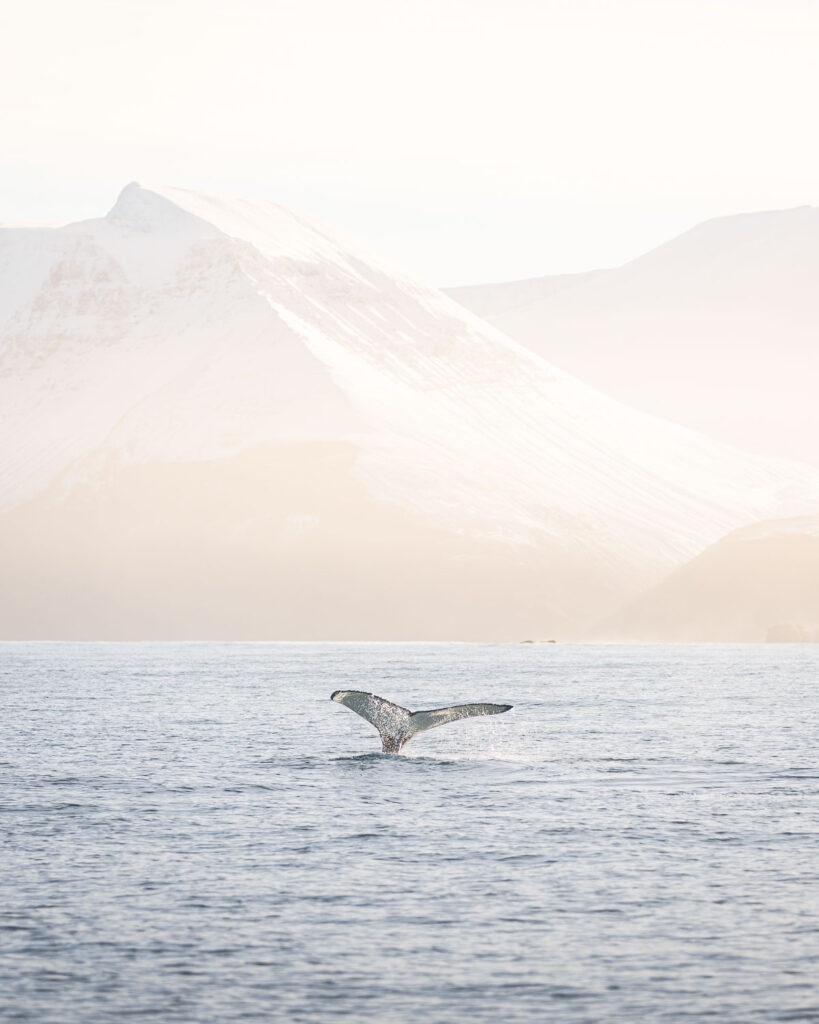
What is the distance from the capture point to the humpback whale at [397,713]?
4362cm

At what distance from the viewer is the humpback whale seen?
4362 centimetres

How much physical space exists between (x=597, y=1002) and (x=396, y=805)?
1767 cm

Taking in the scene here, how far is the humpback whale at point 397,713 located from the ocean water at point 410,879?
4.54 ft

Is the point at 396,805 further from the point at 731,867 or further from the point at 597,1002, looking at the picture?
the point at 597,1002

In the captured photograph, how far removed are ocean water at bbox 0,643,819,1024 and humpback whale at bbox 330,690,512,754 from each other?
139 cm

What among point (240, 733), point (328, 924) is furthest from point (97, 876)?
point (240, 733)

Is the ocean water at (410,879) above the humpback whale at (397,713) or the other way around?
the other way around

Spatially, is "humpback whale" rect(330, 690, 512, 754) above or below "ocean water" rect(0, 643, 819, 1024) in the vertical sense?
above

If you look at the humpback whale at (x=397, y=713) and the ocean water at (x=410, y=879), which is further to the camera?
the humpback whale at (x=397, y=713)

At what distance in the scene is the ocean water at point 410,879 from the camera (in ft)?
69.4

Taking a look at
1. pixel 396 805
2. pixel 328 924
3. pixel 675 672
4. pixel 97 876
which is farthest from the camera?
pixel 675 672

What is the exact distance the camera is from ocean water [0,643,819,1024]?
21156 millimetres

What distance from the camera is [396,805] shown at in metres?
38.2

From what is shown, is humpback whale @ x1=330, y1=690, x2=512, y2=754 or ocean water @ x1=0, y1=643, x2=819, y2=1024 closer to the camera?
ocean water @ x1=0, y1=643, x2=819, y2=1024
